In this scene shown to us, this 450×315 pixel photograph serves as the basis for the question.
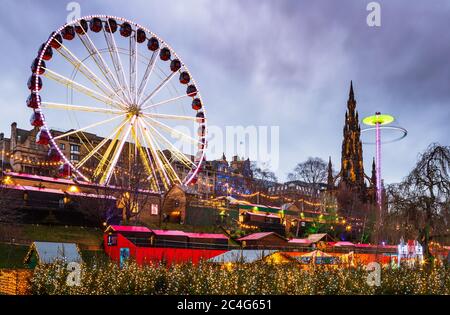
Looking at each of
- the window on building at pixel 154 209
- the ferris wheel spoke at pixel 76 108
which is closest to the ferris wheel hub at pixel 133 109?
the ferris wheel spoke at pixel 76 108

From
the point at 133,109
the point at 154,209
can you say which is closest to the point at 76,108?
the point at 133,109

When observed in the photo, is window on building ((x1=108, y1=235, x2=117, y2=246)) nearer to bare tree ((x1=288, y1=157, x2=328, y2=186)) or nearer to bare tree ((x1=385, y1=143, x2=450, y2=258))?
bare tree ((x1=385, y1=143, x2=450, y2=258))

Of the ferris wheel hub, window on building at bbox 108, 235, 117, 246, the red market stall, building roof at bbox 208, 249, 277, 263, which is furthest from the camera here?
the ferris wheel hub

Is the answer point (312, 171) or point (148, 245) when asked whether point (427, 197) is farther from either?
point (312, 171)

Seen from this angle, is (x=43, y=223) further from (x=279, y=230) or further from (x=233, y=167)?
(x=233, y=167)

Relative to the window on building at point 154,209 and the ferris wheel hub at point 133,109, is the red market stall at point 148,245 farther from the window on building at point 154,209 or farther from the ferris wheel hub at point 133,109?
the window on building at point 154,209

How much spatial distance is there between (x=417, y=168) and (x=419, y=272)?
885 cm

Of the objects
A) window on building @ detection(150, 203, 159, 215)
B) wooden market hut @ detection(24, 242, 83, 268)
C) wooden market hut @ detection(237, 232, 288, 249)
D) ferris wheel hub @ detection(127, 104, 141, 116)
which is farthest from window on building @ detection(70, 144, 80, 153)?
wooden market hut @ detection(24, 242, 83, 268)

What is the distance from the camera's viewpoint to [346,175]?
117m

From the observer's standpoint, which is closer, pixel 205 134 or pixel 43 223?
pixel 43 223

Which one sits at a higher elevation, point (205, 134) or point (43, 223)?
point (205, 134)

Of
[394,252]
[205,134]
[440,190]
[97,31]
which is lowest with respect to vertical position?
[394,252]

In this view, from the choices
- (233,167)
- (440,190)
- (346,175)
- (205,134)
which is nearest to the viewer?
(440,190)
